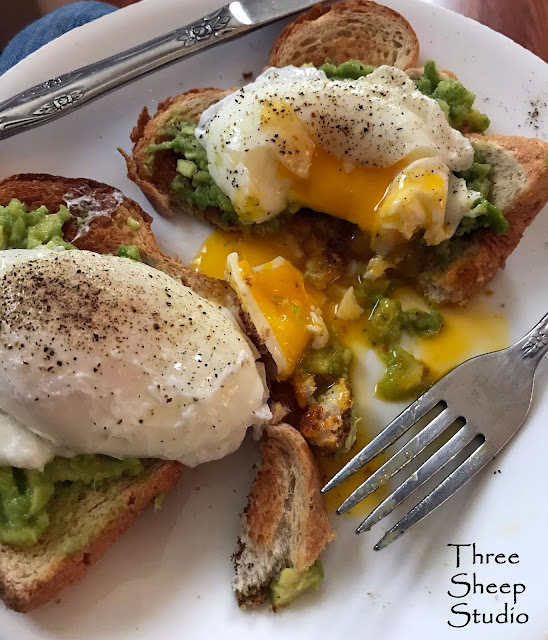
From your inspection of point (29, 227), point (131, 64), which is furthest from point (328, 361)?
point (131, 64)

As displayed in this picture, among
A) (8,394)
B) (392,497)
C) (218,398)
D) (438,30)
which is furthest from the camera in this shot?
(438,30)

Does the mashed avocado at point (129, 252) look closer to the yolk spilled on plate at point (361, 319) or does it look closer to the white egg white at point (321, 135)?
the yolk spilled on plate at point (361, 319)

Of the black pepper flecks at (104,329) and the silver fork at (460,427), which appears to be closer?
the black pepper flecks at (104,329)

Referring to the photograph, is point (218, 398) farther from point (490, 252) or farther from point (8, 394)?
point (490, 252)

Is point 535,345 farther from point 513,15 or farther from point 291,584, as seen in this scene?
point 513,15

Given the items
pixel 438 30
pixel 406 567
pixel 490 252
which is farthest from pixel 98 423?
pixel 438 30

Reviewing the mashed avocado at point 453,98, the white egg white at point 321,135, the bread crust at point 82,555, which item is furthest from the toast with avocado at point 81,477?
the mashed avocado at point 453,98

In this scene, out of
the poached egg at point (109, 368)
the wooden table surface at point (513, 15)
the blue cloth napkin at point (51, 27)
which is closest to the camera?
the poached egg at point (109, 368)
